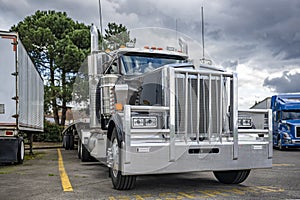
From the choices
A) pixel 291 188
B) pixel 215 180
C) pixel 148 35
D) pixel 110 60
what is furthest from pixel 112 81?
pixel 291 188

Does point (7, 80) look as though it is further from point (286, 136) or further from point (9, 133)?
point (286, 136)

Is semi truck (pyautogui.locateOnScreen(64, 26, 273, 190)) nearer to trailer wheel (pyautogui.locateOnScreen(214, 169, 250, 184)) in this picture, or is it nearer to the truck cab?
trailer wheel (pyautogui.locateOnScreen(214, 169, 250, 184))

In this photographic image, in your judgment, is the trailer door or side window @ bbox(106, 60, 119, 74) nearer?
side window @ bbox(106, 60, 119, 74)

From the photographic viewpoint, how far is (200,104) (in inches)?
276

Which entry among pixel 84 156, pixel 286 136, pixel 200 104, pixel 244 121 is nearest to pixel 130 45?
pixel 200 104

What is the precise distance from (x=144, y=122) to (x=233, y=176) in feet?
8.32

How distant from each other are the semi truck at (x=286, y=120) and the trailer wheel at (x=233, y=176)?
14.2 meters

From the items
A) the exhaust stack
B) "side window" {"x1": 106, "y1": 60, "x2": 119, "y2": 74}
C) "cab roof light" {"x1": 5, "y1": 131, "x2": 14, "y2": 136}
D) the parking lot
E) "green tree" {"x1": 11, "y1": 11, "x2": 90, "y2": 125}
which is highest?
"green tree" {"x1": 11, "y1": 11, "x2": 90, "y2": 125}

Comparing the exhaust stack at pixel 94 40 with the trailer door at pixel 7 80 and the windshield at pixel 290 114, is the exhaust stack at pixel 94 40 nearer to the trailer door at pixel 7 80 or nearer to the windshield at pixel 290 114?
the trailer door at pixel 7 80

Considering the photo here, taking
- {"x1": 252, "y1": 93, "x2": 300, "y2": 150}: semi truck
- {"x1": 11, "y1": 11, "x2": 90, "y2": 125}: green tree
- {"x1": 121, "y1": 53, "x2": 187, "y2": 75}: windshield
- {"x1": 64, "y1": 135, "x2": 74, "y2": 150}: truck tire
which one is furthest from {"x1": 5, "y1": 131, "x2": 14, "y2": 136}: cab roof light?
{"x1": 11, "y1": 11, "x2": 90, "y2": 125}: green tree

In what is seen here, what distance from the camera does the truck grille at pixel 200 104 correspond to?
682 centimetres

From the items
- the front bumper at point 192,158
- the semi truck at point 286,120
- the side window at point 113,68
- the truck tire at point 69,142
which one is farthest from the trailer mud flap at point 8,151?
the semi truck at point 286,120

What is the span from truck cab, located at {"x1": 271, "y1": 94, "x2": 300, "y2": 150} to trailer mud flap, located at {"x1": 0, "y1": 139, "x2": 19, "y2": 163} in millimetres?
14633

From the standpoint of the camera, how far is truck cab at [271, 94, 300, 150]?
69.5ft
